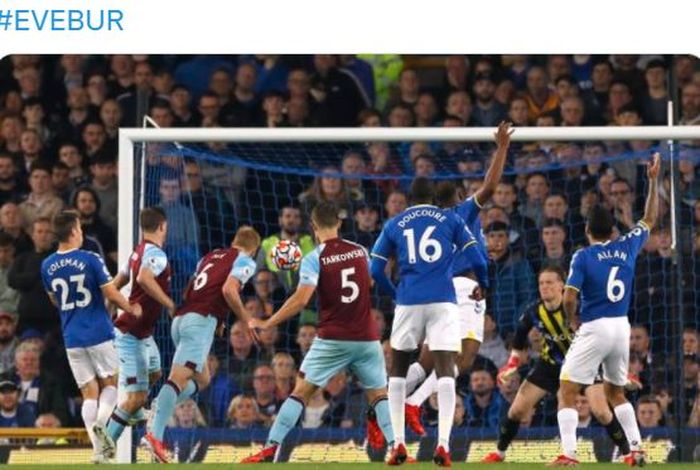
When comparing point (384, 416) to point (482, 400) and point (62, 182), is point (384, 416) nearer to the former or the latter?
point (482, 400)

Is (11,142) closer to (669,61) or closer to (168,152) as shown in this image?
(168,152)

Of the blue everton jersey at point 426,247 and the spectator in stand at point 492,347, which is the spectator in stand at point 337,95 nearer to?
the spectator in stand at point 492,347

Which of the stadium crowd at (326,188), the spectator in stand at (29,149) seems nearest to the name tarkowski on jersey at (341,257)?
the stadium crowd at (326,188)

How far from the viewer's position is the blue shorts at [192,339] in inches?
557

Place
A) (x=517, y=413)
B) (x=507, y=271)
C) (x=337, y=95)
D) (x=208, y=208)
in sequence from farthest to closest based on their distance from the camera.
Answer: (x=337, y=95) < (x=208, y=208) < (x=507, y=271) < (x=517, y=413)

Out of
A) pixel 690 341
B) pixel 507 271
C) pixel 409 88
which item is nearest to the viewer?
pixel 690 341

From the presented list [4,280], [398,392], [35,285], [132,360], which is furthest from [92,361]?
[4,280]

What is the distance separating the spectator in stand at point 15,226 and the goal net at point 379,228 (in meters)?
1.61

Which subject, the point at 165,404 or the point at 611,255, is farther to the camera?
the point at 165,404

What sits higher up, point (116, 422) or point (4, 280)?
point (4, 280)

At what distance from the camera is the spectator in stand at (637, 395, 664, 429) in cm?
1565

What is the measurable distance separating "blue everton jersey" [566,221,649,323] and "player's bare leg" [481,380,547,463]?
121 cm

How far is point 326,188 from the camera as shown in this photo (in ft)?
57.2

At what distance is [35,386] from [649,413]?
17.0 ft
